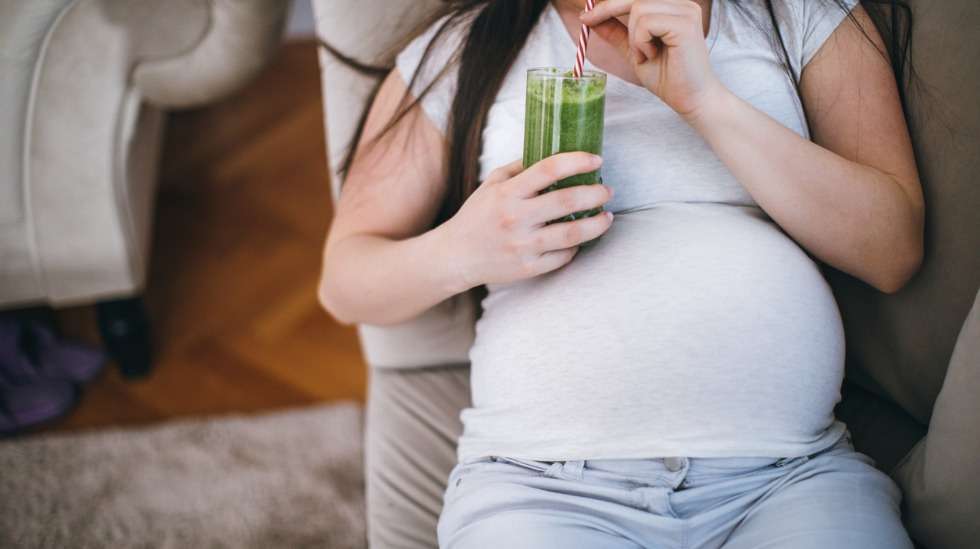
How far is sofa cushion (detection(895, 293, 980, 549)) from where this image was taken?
722mm

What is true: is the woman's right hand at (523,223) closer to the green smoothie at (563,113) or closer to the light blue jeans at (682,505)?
the green smoothie at (563,113)

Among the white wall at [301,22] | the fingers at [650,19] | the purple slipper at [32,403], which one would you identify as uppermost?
the fingers at [650,19]

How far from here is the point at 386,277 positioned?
0.86 meters

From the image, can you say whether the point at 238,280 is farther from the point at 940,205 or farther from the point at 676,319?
the point at 940,205

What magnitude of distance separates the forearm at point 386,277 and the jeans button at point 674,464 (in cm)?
27

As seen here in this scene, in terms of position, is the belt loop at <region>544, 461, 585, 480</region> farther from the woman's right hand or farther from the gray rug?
the gray rug

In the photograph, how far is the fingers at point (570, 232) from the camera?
75 cm

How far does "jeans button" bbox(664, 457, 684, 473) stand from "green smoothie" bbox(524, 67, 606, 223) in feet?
0.93

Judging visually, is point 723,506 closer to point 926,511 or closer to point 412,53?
point 926,511

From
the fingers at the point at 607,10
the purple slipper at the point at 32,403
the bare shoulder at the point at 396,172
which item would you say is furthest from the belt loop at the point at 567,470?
the purple slipper at the point at 32,403

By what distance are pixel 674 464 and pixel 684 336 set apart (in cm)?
12

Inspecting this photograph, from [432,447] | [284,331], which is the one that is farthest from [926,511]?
[284,331]

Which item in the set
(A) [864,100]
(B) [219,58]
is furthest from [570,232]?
(B) [219,58]

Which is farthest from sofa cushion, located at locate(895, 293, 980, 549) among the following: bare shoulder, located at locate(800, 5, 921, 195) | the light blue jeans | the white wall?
the white wall
